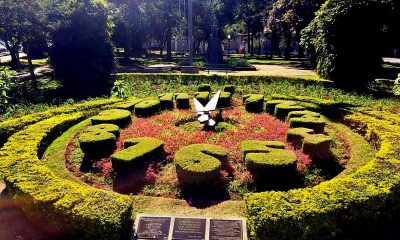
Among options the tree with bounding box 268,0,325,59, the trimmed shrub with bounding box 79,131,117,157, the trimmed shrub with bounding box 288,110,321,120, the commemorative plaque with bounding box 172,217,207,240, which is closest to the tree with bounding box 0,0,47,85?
the trimmed shrub with bounding box 79,131,117,157

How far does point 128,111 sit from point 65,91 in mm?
11685

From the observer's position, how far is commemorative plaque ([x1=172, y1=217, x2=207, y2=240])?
769 cm

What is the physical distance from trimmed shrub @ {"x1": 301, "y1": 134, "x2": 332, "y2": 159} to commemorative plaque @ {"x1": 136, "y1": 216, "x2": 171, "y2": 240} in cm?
558

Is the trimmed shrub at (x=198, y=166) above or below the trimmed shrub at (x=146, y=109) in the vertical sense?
below

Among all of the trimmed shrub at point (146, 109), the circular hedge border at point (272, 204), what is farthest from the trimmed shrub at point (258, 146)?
the trimmed shrub at point (146, 109)

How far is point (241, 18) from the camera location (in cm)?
6425

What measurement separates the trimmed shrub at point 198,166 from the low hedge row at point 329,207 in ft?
6.76

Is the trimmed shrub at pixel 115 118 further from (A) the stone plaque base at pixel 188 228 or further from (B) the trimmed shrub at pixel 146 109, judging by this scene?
(A) the stone plaque base at pixel 188 228

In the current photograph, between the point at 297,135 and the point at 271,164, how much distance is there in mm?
2927

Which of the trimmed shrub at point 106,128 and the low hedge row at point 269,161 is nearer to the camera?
the low hedge row at point 269,161

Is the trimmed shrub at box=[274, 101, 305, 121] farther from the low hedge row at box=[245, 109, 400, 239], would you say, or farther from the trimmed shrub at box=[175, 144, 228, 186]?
the low hedge row at box=[245, 109, 400, 239]

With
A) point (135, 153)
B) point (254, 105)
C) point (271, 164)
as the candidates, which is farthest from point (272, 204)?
point (254, 105)

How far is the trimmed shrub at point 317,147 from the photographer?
1142cm

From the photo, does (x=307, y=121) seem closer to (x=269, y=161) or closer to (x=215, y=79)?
(x=269, y=161)
